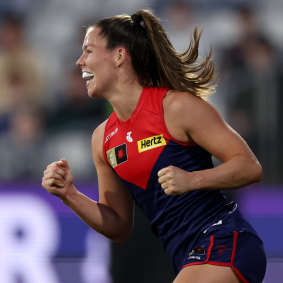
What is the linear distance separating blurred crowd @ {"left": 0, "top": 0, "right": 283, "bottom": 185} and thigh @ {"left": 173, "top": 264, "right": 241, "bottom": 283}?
3.36 meters

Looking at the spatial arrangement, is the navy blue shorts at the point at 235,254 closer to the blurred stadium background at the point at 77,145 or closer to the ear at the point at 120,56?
the ear at the point at 120,56

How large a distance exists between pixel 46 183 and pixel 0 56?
4.53 metres

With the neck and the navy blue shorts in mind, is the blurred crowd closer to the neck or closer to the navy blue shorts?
the neck

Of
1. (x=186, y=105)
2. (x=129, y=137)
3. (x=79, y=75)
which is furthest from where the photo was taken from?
(x=79, y=75)

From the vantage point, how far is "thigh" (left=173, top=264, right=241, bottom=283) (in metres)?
3.40

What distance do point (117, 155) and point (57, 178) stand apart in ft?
1.17

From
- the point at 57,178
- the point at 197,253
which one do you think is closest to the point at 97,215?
the point at 57,178

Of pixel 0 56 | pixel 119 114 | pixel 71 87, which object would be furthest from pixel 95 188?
pixel 119 114

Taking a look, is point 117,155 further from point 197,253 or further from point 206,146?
point 197,253

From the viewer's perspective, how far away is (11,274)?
653 centimetres

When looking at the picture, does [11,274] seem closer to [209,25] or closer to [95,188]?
[95,188]

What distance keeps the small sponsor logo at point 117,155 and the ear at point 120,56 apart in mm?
453

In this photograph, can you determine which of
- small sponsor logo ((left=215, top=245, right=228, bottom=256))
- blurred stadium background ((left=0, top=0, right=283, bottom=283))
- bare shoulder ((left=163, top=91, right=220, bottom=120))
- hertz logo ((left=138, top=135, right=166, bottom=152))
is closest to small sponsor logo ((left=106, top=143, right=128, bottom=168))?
hertz logo ((left=138, top=135, right=166, bottom=152))

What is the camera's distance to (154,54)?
391 centimetres
